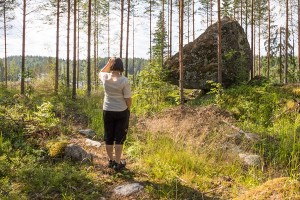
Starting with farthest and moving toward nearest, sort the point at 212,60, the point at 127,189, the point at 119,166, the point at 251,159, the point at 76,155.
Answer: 1. the point at 212,60
2. the point at 76,155
3. the point at 251,159
4. the point at 119,166
5. the point at 127,189

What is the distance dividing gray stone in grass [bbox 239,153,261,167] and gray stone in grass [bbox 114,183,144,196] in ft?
7.24

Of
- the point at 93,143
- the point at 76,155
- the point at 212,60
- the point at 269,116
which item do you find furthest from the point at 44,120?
the point at 212,60

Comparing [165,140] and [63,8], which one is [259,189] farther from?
[63,8]

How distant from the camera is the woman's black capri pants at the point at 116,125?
5.05 meters

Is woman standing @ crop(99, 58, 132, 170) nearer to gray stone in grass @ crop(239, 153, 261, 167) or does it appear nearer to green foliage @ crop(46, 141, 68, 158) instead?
green foliage @ crop(46, 141, 68, 158)

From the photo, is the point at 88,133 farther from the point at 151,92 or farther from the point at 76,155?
the point at 151,92

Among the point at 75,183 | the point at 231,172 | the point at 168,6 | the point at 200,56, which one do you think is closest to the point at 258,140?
the point at 231,172

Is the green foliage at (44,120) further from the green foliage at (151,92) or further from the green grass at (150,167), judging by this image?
the green foliage at (151,92)

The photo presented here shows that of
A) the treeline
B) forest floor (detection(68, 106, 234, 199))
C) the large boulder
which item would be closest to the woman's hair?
forest floor (detection(68, 106, 234, 199))

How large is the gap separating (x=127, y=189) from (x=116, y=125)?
4.00 feet

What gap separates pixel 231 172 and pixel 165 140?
1.61 m

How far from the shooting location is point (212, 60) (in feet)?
52.0

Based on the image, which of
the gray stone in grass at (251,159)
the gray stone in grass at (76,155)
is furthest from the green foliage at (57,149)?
the gray stone in grass at (251,159)

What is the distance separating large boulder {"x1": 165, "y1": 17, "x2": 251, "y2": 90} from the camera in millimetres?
15484
